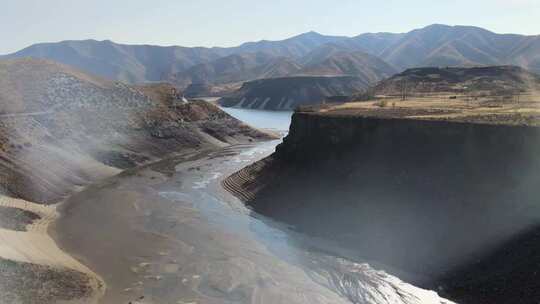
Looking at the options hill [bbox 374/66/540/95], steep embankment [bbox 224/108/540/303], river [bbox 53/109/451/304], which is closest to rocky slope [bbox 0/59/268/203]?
river [bbox 53/109/451/304]

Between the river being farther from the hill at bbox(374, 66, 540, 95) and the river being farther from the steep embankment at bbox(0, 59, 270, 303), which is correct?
the hill at bbox(374, 66, 540, 95)

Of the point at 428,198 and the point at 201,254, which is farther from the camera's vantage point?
the point at 428,198

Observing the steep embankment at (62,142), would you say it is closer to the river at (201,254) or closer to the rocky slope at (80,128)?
the rocky slope at (80,128)

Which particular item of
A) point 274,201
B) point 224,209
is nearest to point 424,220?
point 274,201

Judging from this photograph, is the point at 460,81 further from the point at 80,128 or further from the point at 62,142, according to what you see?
the point at 62,142

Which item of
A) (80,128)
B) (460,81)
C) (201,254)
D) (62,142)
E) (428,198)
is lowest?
(201,254)

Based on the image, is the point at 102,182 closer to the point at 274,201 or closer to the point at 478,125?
the point at 274,201

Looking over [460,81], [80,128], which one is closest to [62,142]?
[80,128]

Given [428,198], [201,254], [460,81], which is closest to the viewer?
[201,254]
